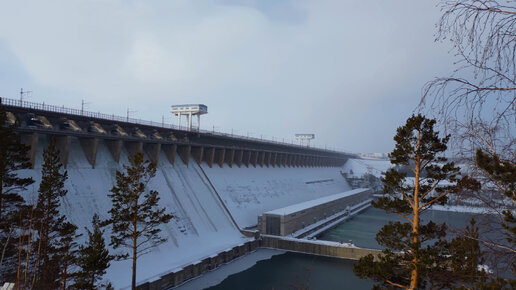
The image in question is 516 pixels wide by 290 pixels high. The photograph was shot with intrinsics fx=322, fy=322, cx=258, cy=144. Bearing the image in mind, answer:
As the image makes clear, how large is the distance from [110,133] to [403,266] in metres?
35.3

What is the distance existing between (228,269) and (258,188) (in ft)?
84.5

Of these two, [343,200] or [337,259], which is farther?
[343,200]

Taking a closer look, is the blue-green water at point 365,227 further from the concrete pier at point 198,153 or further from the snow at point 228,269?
the concrete pier at point 198,153

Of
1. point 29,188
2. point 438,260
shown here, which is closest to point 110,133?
point 29,188

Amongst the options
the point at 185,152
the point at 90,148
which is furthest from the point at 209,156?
the point at 90,148

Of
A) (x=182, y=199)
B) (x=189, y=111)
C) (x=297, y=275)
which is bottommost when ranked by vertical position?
(x=297, y=275)

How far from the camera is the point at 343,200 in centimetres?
6594

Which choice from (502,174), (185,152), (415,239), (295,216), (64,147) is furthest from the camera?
(185,152)

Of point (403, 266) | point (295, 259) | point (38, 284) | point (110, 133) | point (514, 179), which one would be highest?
point (110, 133)

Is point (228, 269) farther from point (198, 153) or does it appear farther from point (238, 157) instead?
point (238, 157)

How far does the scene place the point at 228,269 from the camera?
105ft

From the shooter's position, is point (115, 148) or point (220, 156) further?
point (220, 156)

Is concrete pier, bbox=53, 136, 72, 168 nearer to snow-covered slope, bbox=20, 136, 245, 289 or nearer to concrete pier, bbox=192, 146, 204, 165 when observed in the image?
snow-covered slope, bbox=20, 136, 245, 289

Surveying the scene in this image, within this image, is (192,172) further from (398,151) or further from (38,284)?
(398,151)
